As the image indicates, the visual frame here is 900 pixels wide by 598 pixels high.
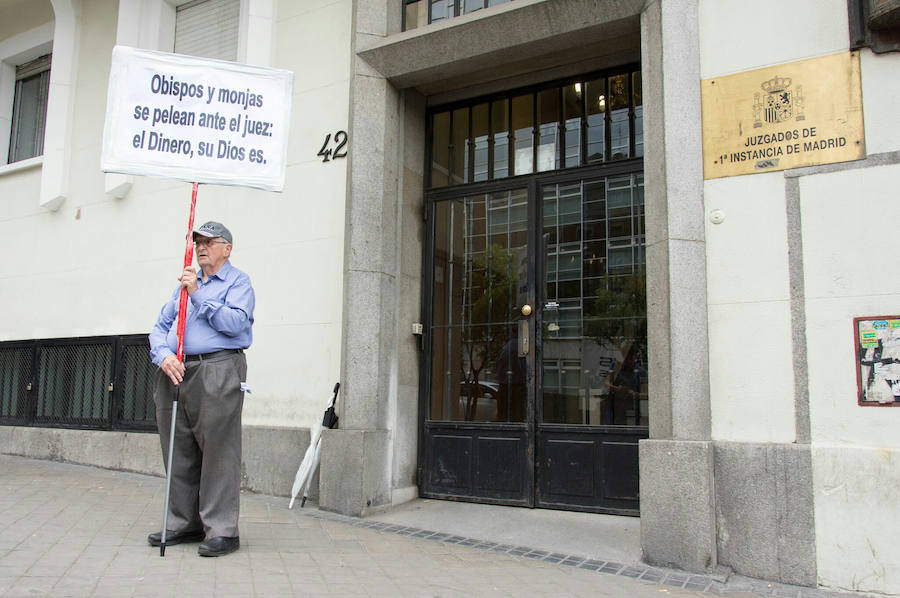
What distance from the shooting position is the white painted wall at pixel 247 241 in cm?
692

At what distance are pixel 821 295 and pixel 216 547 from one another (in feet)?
13.3

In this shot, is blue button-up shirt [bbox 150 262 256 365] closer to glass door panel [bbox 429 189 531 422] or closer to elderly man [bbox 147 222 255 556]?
elderly man [bbox 147 222 255 556]

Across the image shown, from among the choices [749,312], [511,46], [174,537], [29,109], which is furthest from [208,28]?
[749,312]

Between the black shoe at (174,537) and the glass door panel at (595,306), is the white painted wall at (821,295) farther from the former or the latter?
the black shoe at (174,537)

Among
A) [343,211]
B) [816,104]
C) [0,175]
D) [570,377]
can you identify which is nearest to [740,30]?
[816,104]

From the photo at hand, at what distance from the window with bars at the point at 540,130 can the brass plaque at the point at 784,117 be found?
1007 millimetres

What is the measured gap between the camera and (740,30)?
5.05 m

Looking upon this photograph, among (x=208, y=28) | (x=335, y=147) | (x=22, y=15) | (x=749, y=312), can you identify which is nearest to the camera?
(x=749, y=312)

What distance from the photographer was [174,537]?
443 centimetres

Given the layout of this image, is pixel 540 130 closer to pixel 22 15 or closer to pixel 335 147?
pixel 335 147

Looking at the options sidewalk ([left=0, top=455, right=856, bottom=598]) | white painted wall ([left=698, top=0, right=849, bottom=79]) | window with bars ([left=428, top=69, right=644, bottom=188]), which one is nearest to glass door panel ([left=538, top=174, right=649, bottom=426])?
window with bars ([left=428, top=69, right=644, bottom=188])

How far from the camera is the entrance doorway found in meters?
5.95

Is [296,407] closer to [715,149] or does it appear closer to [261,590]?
[261,590]

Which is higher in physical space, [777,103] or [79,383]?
[777,103]
